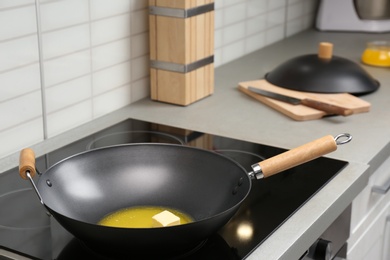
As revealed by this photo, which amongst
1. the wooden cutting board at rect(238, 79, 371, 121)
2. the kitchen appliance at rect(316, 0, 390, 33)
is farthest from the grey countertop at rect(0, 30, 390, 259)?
the kitchen appliance at rect(316, 0, 390, 33)

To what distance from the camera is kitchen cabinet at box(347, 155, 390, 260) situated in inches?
57.8

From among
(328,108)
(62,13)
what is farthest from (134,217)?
(328,108)

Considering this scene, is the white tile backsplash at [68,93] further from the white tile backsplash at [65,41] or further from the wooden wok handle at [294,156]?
the wooden wok handle at [294,156]

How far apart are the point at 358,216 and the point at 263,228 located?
436 millimetres

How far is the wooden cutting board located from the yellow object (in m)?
0.41

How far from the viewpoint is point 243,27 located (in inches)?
85.1

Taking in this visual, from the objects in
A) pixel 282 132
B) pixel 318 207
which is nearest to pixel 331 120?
pixel 282 132

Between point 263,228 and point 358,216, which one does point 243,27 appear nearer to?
point 358,216

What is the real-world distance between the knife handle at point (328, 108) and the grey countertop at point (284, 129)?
0.07ft

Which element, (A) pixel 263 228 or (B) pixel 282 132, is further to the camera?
(B) pixel 282 132

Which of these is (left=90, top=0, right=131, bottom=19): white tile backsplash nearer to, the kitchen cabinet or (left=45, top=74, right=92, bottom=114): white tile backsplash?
(left=45, top=74, right=92, bottom=114): white tile backsplash

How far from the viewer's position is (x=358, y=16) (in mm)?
2531

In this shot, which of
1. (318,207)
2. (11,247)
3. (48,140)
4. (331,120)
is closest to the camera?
(11,247)

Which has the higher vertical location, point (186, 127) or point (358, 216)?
point (186, 127)
